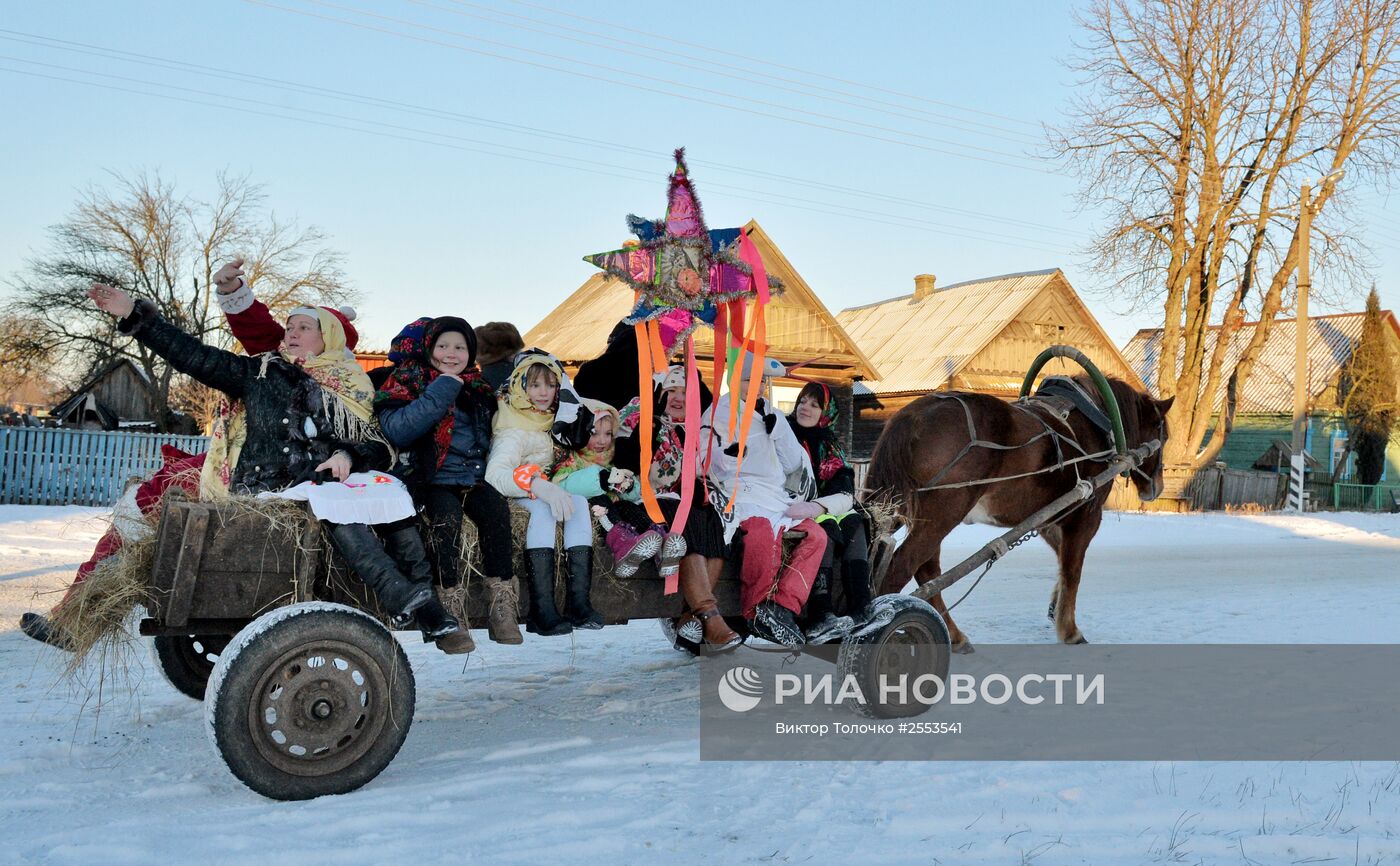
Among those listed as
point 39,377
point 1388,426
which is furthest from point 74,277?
point 1388,426

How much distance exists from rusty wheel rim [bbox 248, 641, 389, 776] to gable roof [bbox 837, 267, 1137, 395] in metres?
23.5

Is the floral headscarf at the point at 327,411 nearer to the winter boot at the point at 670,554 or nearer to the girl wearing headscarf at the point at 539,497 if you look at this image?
the girl wearing headscarf at the point at 539,497

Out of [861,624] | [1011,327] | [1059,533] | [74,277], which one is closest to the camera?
[861,624]

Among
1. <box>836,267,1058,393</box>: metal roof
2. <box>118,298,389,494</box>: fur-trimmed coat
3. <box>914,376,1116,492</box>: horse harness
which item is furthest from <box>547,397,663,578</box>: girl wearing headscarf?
<box>836,267,1058,393</box>: metal roof

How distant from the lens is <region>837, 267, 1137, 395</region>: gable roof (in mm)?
27625

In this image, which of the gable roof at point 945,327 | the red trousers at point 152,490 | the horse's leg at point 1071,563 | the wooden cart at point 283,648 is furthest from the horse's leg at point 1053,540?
the gable roof at point 945,327

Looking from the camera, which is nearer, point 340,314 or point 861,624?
point 340,314

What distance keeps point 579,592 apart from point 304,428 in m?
1.21

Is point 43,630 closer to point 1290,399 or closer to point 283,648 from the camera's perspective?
point 283,648

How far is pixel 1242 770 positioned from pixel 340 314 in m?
4.04

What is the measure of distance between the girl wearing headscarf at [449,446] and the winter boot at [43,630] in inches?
49.3

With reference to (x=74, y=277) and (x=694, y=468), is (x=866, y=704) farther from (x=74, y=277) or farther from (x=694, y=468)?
(x=74, y=277)

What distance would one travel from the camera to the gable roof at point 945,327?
27.6 meters

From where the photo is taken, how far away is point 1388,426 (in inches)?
1203
